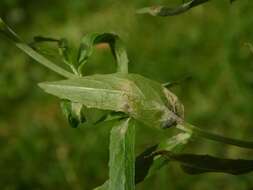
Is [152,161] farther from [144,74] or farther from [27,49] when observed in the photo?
[144,74]

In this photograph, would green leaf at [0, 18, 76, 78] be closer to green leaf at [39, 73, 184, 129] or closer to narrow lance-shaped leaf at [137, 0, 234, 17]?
green leaf at [39, 73, 184, 129]

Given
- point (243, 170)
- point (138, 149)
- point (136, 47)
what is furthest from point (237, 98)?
point (243, 170)

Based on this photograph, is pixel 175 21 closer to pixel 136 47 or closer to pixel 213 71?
pixel 136 47

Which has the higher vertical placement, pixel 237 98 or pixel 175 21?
pixel 175 21

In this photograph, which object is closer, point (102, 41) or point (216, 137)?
point (216, 137)

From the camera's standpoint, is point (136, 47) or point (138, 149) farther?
point (136, 47)

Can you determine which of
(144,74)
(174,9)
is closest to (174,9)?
(174,9)

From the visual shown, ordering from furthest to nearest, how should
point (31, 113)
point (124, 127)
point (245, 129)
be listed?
point (31, 113)
point (245, 129)
point (124, 127)
